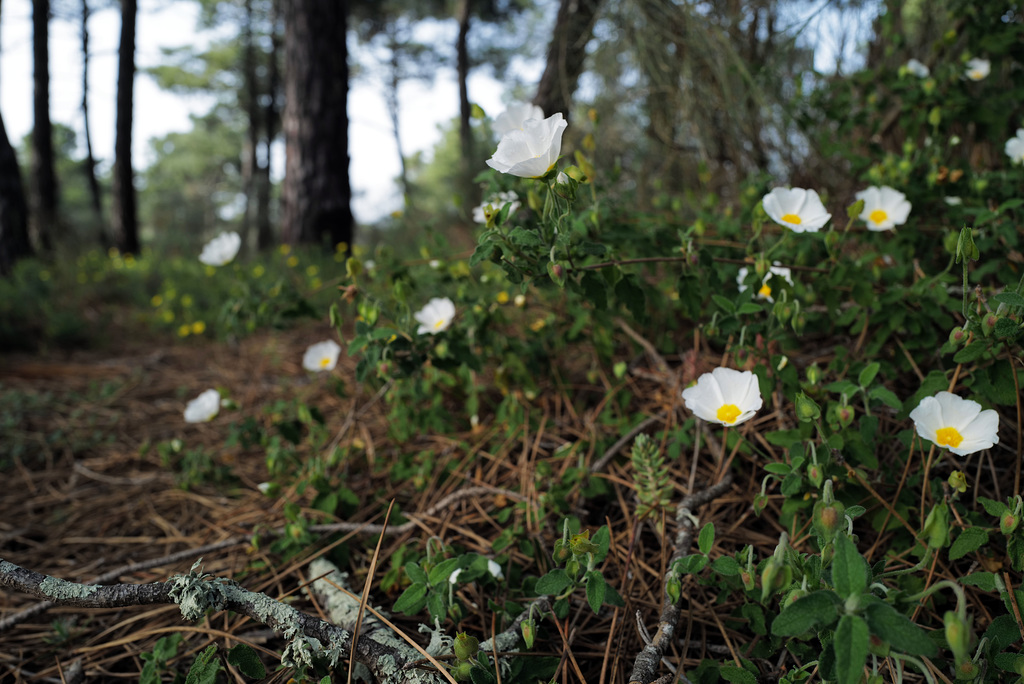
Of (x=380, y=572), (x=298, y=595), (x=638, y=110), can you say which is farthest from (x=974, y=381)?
(x=638, y=110)

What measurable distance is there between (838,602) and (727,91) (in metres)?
2.04

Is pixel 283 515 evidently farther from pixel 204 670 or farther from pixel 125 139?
pixel 125 139

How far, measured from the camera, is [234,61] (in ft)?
50.6

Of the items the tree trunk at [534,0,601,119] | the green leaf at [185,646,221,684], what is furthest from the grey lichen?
the tree trunk at [534,0,601,119]

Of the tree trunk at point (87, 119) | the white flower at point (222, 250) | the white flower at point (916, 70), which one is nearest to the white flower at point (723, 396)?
the white flower at point (916, 70)

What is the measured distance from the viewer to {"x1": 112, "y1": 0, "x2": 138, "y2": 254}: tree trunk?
7.43 m

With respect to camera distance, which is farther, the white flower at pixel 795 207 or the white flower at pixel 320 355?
the white flower at pixel 320 355

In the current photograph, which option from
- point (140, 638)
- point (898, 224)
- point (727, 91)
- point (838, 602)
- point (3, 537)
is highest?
point (727, 91)

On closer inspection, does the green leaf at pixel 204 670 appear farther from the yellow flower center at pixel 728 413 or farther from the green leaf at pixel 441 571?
the yellow flower center at pixel 728 413

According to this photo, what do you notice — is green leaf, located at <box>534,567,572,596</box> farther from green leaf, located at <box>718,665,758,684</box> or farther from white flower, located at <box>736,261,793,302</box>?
white flower, located at <box>736,261,793,302</box>

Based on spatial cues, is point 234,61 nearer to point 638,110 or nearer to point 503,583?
point 638,110

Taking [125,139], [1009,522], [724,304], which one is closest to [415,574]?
[724,304]

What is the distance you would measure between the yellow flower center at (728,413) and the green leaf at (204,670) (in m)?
0.91

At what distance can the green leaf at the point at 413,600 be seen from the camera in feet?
3.03
